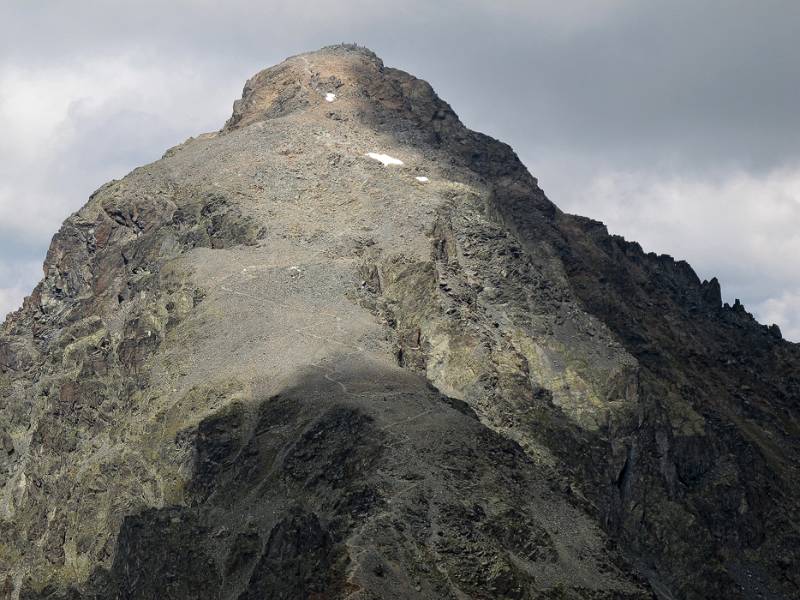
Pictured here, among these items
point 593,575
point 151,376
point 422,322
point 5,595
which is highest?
point 422,322

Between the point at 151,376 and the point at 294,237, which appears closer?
the point at 151,376

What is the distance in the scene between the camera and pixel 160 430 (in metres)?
171

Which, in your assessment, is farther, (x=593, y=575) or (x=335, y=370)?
(x=335, y=370)

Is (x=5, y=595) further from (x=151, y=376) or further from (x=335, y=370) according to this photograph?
(x=335, y=370)

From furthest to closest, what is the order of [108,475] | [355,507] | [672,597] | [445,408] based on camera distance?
[672,597]
[108,475]
[445,408]
[355,507]

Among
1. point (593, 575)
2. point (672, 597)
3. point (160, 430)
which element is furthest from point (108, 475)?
point (672, 597)

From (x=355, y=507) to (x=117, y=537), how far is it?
34168 mm

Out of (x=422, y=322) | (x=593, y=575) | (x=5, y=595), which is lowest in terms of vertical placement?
(x=5, y=595)

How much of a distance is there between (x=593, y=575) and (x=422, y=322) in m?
51.9

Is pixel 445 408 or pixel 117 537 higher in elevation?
pixel 445 408

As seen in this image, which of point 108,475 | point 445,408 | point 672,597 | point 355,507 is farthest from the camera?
point 672,597

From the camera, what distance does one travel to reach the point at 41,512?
590ft

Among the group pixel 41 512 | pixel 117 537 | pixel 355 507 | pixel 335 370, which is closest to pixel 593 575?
pixel 355 507

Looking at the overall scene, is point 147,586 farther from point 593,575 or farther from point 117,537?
point 593,575
